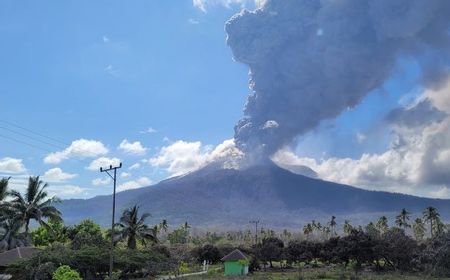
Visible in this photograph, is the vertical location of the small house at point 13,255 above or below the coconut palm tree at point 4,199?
below

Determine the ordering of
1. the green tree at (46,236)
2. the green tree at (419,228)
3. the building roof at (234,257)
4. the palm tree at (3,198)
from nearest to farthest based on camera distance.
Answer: the palm tree at (3,198)
the building roof at (234,257)
the green tree at (46,236)
the green tree at (419,228)

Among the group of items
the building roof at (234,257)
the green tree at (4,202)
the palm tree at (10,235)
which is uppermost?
the green tree at (4,202)

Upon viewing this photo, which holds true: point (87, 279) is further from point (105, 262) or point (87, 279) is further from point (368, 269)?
point (368, 269)

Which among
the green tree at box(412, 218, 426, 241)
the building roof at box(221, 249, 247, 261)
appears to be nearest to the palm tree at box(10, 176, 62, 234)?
the building roof at box(221, 249, 247, 261)

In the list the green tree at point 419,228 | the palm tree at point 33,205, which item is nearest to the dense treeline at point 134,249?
the palm tree at point 33,205

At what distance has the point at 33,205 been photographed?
57.6 meters

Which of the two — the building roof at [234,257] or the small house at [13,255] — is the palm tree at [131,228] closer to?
the building roof at [234,257]

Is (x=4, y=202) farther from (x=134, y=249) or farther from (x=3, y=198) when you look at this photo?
(x=134, y=249)

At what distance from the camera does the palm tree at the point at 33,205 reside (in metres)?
57.1

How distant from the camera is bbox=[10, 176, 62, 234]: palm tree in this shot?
57094 mm

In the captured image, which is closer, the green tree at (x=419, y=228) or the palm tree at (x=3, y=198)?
the palm tree at (x=3, y=198)

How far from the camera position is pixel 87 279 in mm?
51812

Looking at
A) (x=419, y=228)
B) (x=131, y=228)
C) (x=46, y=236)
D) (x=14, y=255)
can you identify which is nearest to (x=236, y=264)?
(x=131, y=228)

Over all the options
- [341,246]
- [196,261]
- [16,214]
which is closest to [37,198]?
[16,214]
